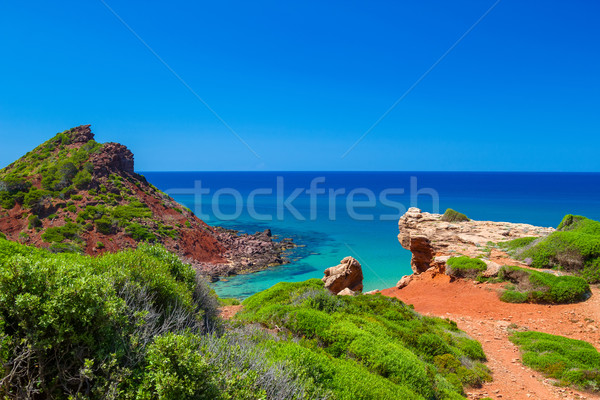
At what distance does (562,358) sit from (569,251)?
7.53 metres

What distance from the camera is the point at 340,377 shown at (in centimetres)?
522

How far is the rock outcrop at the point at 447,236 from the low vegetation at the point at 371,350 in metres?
7.73

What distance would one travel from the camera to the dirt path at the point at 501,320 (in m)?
7.74

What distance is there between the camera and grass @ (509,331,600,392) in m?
7.87

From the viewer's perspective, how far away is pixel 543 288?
516 inches

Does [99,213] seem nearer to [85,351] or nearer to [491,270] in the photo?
[491,270]

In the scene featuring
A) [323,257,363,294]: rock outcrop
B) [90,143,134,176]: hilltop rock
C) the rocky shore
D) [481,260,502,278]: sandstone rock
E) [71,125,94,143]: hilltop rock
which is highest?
[71,125,94,143]: hilltop rock

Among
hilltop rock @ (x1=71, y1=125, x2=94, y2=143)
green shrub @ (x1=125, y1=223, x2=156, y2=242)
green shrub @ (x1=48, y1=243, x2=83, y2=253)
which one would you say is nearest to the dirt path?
green shrub @ (x1=125, y1=223, x2=156, y2=242)

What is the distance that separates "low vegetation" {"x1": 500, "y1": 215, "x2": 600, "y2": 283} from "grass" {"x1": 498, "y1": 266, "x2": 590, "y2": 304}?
110 cm

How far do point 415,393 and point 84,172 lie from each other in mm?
40696

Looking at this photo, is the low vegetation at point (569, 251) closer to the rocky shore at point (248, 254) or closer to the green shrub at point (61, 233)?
the rocky shore at point (248, 254)

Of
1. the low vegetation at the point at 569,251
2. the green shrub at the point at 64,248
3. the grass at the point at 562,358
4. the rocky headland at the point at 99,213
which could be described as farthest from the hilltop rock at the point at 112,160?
the grass at the point at 562,358

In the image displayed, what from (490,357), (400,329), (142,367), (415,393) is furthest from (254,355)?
(490,357)

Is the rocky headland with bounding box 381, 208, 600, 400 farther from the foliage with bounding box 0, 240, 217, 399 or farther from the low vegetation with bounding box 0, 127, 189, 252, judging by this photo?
the low vegetation with bounding box 0, 127, 189, 252
